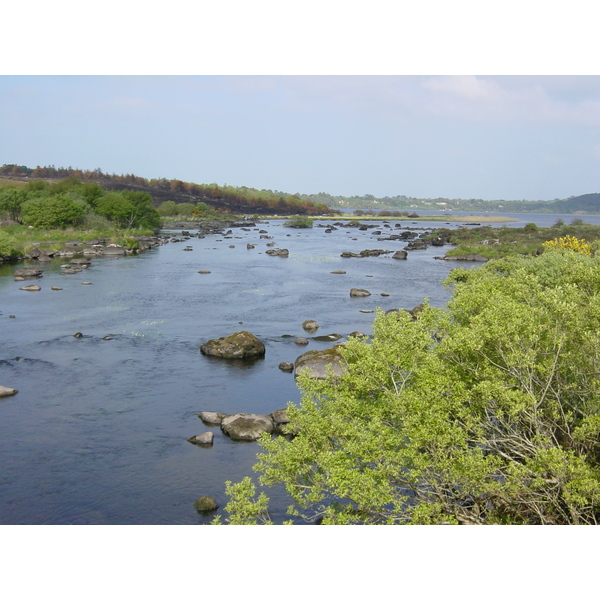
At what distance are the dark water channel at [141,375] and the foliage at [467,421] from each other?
579cm

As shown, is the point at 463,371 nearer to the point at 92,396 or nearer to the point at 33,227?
the point at 92,396

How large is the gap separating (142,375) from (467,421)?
2126 cm

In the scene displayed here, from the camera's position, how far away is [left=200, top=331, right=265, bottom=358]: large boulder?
34938mm

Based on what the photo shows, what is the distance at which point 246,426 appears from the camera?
81.7 ft

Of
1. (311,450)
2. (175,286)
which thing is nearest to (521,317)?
(311,450)

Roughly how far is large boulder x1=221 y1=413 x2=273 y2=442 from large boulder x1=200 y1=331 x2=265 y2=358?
9.59m

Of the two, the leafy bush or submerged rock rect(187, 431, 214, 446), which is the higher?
the leafy bush

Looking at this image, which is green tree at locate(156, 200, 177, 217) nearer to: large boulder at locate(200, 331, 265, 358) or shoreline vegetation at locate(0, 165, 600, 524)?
large boulder at locate(200, 331, 265, 358)

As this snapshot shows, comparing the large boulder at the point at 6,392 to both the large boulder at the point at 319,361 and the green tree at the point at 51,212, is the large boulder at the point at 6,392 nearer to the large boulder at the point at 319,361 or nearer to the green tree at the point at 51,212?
the large boulder at the point at 319,361

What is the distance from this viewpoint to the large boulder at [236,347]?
34938 millimetres

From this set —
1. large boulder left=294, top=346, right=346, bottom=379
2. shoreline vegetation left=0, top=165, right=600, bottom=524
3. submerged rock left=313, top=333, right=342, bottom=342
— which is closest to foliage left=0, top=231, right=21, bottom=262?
submerged rock left=313, top=333, right=342, bottom=342

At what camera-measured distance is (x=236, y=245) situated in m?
94.8

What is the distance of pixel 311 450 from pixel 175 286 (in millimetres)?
42984

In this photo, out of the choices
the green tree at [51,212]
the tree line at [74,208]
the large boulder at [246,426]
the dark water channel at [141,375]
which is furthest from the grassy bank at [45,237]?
the large boulder at [246,426]
